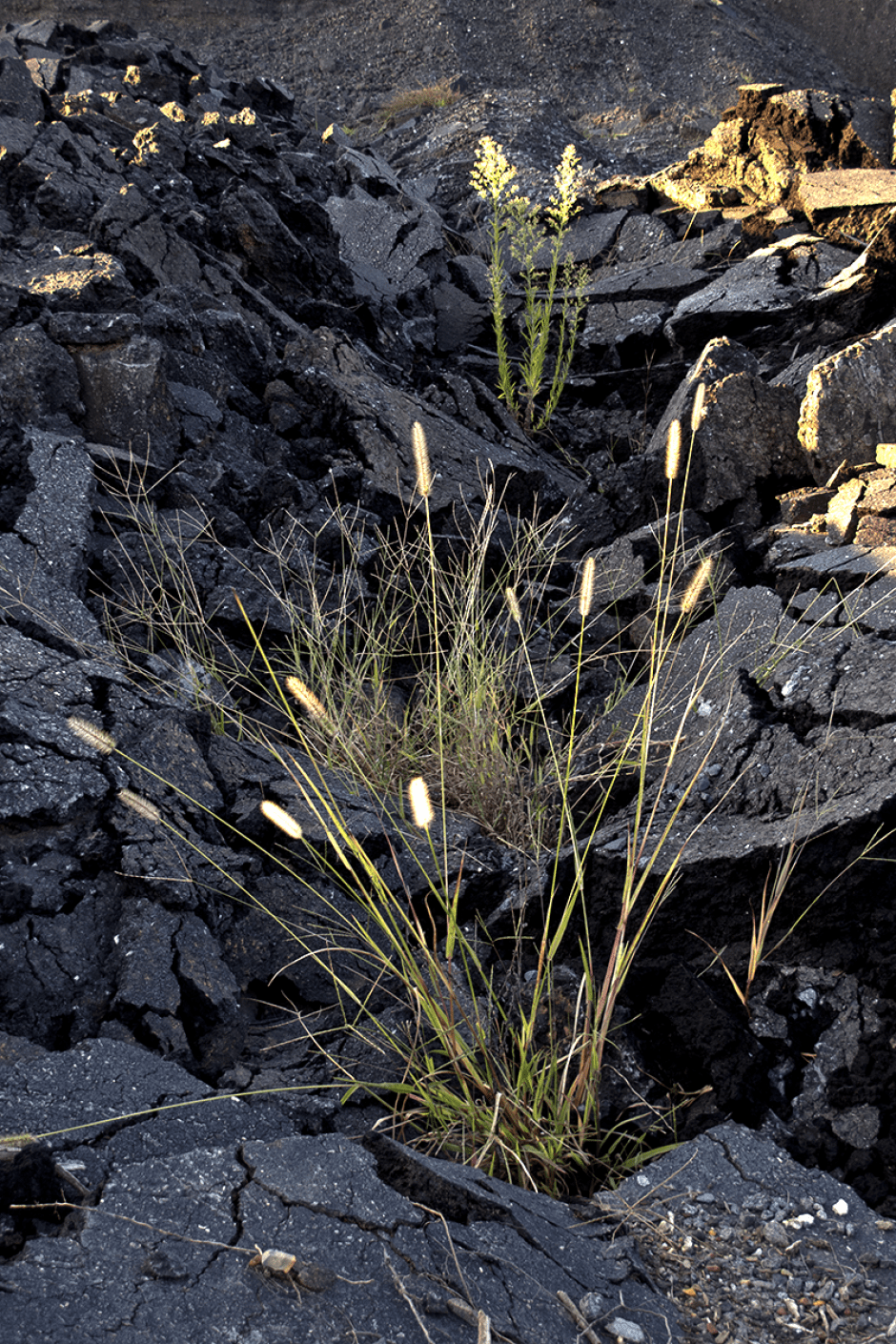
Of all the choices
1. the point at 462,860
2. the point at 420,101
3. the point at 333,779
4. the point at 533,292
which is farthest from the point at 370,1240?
the point at 420,101

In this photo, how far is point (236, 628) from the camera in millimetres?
3398

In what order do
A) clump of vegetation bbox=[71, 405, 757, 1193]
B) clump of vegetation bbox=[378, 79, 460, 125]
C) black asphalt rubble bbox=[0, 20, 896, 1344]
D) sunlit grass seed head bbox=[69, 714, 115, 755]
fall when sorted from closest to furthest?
black asphalt rubble bbox=[0, 20, 896, 1344]
clump of vegetation bbox=[71, 405, 757, 1193]
sunlit grass seed head bbox=[69, 714, 115, 755]
clump of vegetation bbox=[378, 79, 460, 125]

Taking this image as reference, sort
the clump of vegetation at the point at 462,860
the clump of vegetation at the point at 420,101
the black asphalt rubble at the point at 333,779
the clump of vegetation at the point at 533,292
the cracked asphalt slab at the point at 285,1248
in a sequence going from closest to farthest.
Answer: the cracked asphalt slab at the point at 285,1248 → the black asphalt rubble at the point at 333,779 → the clump of vegetation at the point at 462,860 → the clump of vegetation at the point at 533,292 → the clump of vegetation at the point at 420,101

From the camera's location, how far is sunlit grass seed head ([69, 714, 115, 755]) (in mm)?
2273

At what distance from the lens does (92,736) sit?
2287 mm

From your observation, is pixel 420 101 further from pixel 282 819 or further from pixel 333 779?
pixel 282 819

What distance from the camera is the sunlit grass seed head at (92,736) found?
2.27 meters

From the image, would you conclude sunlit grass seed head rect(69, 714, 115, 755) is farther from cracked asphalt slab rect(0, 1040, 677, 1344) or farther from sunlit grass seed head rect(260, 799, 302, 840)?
cracked asphalt slab rect(0, 1040, 677, 1344)

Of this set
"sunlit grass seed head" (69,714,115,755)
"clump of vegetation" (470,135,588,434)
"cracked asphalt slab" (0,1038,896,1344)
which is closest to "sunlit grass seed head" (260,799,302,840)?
"cracked asphalt slab" (0,1038,896,1344)

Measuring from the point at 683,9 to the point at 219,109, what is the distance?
9661mm

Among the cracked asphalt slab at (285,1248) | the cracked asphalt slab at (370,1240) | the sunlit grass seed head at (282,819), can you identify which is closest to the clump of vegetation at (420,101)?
the sunlit grass seed head at (282,819)

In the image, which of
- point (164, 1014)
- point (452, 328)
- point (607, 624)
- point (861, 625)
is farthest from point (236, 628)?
point (452, 328)

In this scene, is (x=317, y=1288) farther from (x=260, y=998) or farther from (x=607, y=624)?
(x=607, y=624)

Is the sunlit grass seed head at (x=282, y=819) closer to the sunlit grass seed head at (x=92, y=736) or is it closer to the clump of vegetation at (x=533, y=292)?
the sunlit grass seed head at (x=92, y=736)
